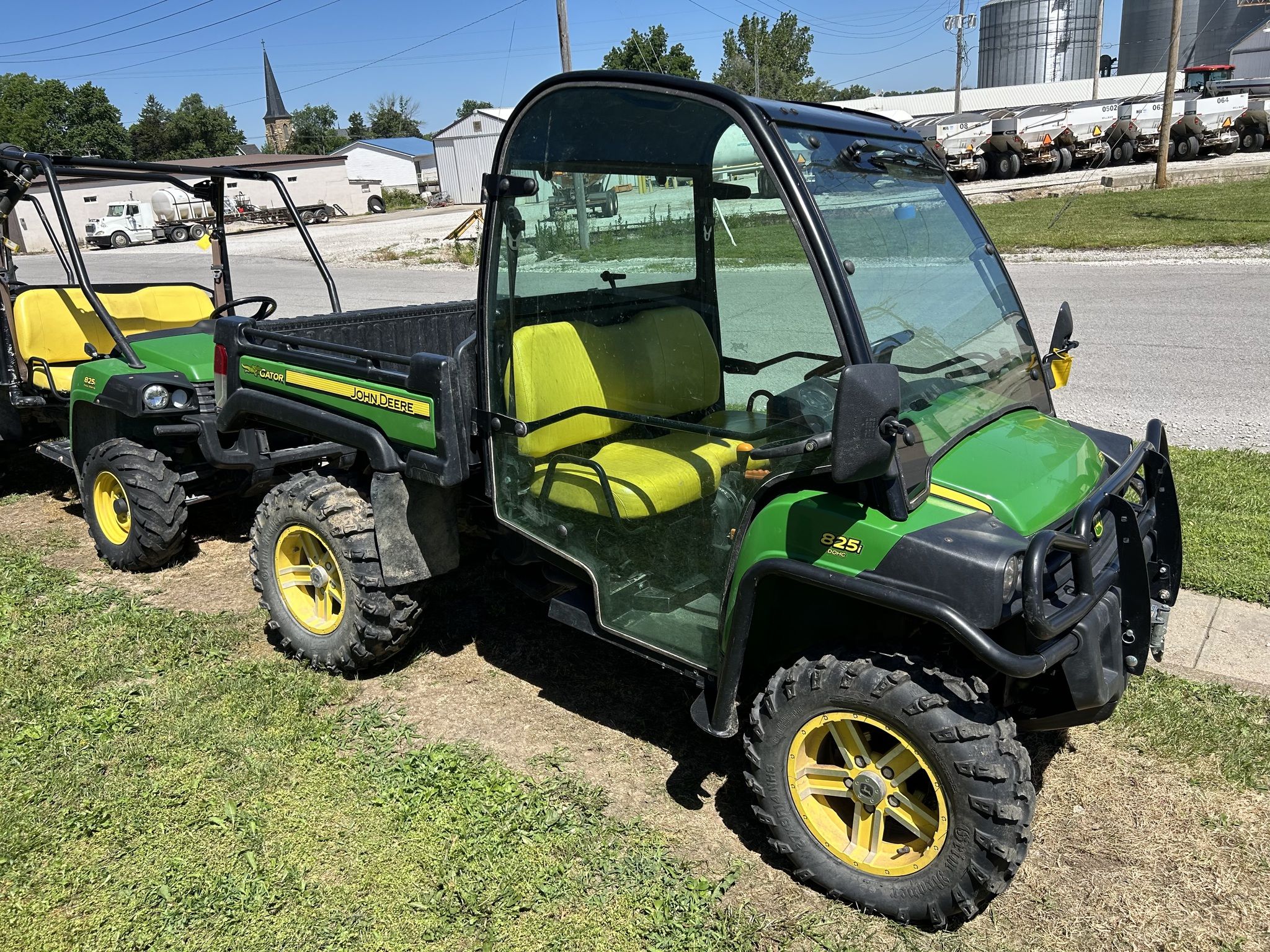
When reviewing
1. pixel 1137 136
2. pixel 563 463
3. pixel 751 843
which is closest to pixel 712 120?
pixel 563 463

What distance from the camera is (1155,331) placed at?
34.1 ft

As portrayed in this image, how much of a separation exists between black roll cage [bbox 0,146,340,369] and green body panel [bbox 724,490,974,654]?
428cm

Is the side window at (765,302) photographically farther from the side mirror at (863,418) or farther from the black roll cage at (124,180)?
the black roll cage at (124,180)

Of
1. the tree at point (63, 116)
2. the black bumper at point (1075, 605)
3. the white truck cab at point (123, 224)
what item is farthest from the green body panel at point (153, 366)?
the tree at point (63, 116)

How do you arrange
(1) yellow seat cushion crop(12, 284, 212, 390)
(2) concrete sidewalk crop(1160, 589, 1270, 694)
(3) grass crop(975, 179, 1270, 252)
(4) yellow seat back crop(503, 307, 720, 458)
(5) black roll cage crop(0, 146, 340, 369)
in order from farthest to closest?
1. (3) grass crop(975, 179, 1270, 252)
2. (1) yellow seat cushion crop(12, 284, 212, 390)
3. (5) black roll cage crop(0, 146, 340, 369)
4. (2) concrete sidewalk crop(1160, 589, 1270, 694)
5. (4) yellow seat back crop(503, 307, 720, 458)

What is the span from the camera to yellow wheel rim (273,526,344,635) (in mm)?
4379

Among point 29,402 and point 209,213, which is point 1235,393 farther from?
point 29,402

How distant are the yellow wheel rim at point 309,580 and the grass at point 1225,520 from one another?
400cm

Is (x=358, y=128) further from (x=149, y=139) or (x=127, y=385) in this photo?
(x=127, y=385)

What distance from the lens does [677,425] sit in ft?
10.5

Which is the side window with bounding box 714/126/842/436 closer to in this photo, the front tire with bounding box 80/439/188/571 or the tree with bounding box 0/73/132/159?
the front tire with bounding box 80/439/188/571

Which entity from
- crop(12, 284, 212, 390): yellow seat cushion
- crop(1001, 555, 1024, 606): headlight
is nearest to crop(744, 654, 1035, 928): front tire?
crop(1001, 555, 1024, 606): headlight

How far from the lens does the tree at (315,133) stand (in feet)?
309

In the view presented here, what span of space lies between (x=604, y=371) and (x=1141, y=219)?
1809 centimetres
